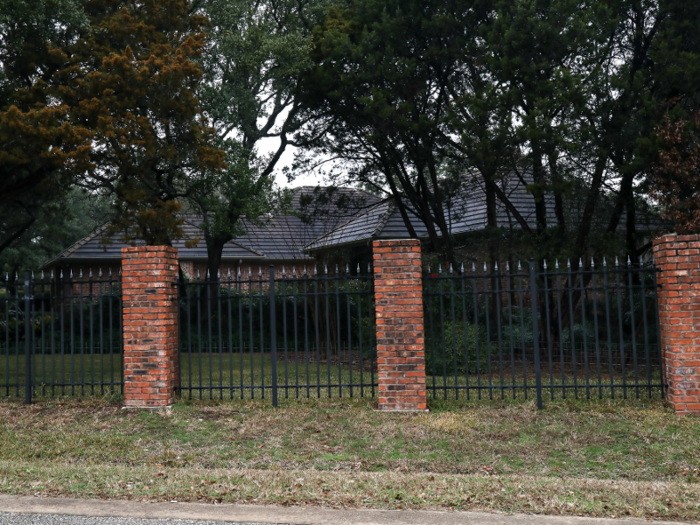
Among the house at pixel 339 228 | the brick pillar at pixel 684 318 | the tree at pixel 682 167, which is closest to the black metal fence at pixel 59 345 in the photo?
the house at pixel 339 228

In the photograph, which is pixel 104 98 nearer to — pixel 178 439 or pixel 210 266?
pixel 178 439

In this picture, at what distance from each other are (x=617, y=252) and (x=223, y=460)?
1045cm

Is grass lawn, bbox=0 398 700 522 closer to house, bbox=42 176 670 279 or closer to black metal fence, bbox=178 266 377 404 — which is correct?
black metal fence, bbox=178 266 377 404

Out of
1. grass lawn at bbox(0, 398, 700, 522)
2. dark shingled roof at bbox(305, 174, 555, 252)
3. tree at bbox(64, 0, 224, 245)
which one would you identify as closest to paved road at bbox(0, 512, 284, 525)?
grass lawn at bbox(0, 398, 700, 522)

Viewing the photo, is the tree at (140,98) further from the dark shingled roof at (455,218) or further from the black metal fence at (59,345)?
the dark shingled roof at (455,218)

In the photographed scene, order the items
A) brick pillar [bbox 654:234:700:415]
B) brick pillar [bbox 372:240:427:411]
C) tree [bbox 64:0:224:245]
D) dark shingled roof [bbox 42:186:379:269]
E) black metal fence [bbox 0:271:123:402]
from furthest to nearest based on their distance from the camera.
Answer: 1. dark shingled roof [bbox 42:186:379:269]
2. tree [bbox 64:0:224:245]
3. black metal fence [bbox 0:271:123:402]
4. brick pillar [bbox 372:240:427:411]
5. brick pillar [bbox 654:234:700:415]

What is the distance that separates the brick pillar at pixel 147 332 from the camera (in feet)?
28.2

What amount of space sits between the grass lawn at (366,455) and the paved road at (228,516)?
6.6 inches

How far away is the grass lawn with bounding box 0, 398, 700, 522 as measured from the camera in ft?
17.3

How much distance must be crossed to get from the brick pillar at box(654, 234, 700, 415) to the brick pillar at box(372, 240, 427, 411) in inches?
119

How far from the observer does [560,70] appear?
1270cm

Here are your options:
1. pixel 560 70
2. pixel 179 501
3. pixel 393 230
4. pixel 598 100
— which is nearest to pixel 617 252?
pixel 598 100

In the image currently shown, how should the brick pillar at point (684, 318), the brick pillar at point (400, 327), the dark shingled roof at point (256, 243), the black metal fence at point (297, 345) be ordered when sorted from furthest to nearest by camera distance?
the dark shingled roof at point (256, 243)
the black metal fence at point (297, 345)
the brick pillar at point (400, 327)
the brick pillar at point (684, 318)

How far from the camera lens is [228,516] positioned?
4887 mm
